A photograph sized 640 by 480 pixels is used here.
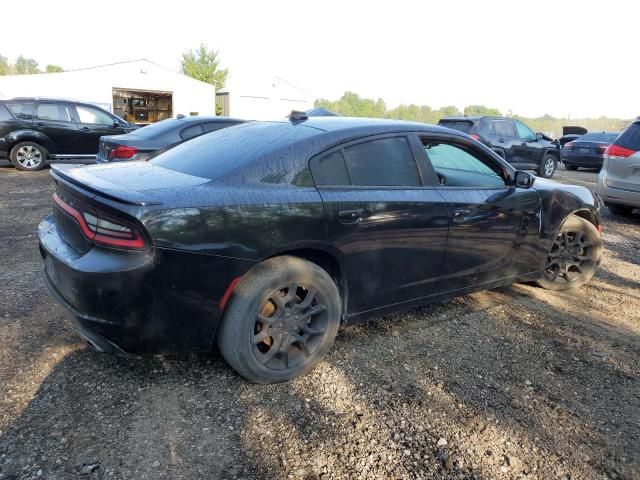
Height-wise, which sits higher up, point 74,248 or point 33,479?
point 74,248

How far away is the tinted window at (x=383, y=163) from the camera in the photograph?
3.12 metres

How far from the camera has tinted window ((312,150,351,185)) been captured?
296 centimetres

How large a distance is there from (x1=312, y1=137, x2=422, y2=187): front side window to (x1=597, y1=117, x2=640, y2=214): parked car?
18.5 ft

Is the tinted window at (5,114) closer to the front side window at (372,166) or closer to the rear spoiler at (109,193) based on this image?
the rear spoiler at (109,193)

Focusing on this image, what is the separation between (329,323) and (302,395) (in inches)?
17.7

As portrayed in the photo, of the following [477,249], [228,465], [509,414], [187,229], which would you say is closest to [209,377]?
[228,465]

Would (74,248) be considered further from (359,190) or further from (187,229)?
(359,190)

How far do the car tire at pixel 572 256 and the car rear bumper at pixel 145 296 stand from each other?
315cm

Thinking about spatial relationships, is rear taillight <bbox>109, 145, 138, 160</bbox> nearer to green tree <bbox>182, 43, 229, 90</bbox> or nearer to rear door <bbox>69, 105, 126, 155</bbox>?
rear door <bbox>69, 105, 126, 155</bbox>

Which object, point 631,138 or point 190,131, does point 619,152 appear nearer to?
point 631,138

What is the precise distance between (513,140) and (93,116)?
10.2 m

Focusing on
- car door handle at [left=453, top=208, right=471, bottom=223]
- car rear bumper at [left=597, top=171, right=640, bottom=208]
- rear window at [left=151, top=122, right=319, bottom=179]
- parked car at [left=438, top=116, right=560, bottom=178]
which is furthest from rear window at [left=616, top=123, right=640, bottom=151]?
rear window at [left=151, top=122, right=319, bottom=179]

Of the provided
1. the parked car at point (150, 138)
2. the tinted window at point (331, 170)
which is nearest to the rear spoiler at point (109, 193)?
the tinted window at point (331, 170)

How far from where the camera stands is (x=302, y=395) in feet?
9.18
